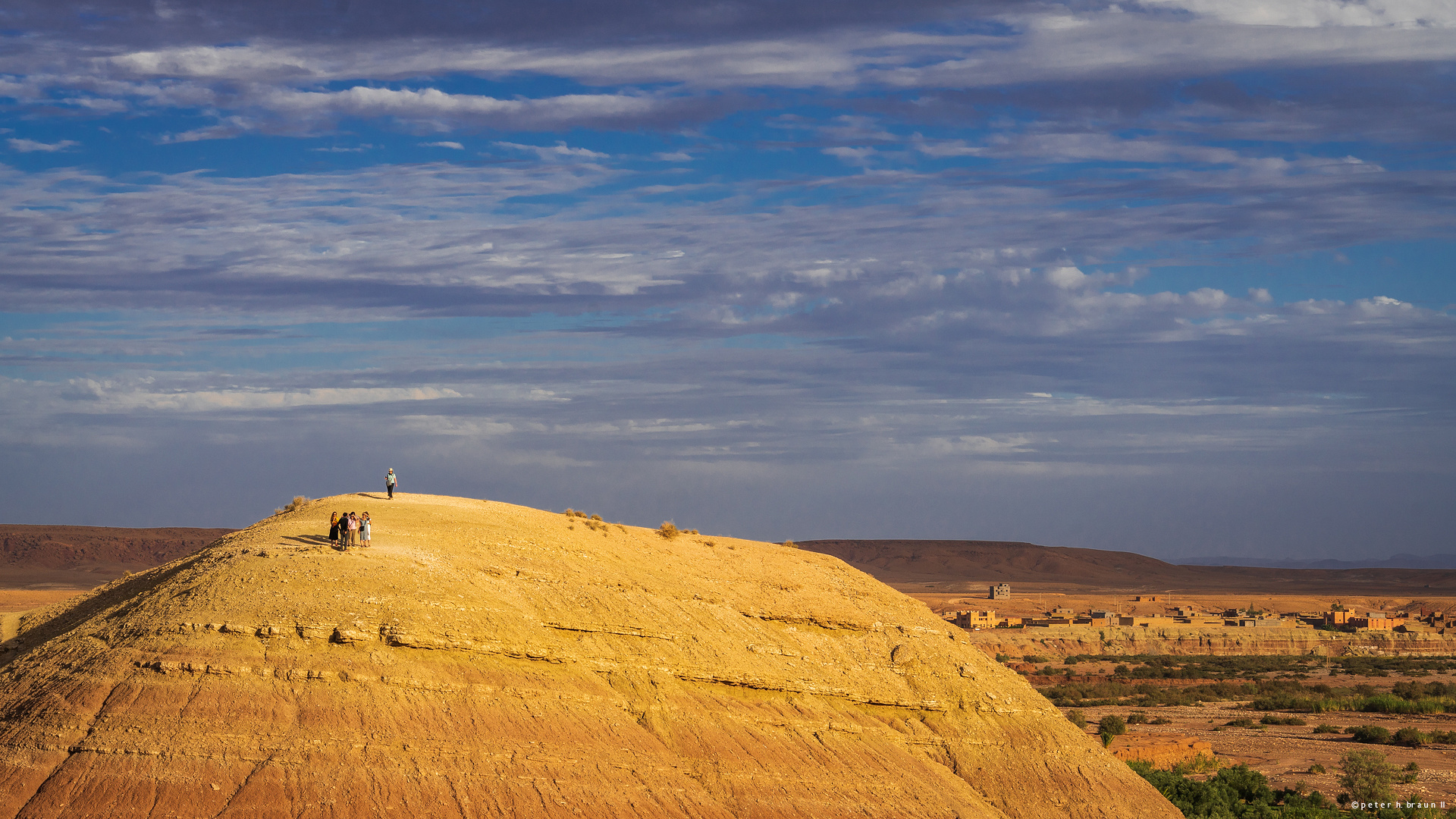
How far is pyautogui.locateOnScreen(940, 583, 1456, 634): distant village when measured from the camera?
3686 inches

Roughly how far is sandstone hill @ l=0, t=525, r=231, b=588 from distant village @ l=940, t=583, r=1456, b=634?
8553 cm

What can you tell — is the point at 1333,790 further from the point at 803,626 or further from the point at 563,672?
the point at 563,672

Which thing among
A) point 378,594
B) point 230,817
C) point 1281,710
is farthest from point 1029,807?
point 1281,710

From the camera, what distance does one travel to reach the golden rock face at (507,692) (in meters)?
18.7

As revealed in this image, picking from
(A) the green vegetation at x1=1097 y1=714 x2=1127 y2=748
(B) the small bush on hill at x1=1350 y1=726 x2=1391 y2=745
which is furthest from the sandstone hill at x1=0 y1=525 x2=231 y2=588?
(B) the small bush on hill at x1=1350 y1=726 x2=1391 y2=745

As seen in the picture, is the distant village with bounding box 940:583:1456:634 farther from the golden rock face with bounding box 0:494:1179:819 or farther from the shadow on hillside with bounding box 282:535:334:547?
the shadow on hillside with bounding box 282:535:334:547

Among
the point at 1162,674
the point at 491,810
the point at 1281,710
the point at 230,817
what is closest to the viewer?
the point at 230,817

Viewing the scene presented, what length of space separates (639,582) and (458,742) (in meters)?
7.00

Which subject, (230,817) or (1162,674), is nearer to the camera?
(230,817)

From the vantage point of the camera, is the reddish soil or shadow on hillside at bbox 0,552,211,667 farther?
the reddish soil

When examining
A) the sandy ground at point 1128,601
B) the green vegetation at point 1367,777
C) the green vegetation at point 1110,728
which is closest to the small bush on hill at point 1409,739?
the green vegetation at point 1367,777

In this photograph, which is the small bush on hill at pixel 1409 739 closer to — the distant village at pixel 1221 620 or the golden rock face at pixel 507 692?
the golden rock face at pixel 507 692

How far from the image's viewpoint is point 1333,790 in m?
40.3

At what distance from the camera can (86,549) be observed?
14838cm
